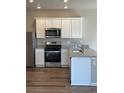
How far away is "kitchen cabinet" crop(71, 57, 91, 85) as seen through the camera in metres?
6.23

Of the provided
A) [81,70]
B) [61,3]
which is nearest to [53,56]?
[61,3]

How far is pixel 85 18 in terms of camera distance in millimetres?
10125

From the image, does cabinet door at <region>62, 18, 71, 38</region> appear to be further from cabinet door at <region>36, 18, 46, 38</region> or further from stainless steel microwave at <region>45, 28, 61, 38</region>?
cabinet door at <region>36, 18, 46, 38</region>

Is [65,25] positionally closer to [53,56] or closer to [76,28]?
[76,28]

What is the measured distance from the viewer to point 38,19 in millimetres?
10008

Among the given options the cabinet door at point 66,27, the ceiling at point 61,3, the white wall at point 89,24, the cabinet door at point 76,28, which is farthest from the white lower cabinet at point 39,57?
the white wall at point 89,24

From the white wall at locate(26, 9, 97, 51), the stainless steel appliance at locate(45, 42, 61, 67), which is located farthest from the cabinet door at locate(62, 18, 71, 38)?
the stainless steel appliance at locate(45, 42, 61, 67)

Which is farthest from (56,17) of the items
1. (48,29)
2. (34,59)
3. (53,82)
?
(53,82)

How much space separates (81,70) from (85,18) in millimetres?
4344
